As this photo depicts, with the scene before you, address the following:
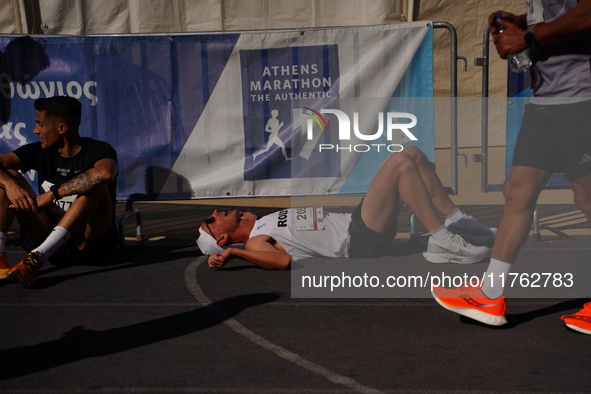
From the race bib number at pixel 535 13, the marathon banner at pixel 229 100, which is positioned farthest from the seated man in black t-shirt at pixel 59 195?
the race bib number at pixel 535 13

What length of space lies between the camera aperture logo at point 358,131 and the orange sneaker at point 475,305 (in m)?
2.74

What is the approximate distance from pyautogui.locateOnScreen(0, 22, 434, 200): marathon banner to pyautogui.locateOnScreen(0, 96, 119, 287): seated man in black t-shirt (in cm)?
102

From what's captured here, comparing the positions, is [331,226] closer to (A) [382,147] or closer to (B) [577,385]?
(A) [382,147]

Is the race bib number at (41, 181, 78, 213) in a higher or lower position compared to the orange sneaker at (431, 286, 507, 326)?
higher

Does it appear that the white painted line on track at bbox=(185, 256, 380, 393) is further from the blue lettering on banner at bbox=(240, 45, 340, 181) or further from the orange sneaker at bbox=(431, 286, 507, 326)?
the blue lettering on banner at bbox=(240, 45, 340, 181)

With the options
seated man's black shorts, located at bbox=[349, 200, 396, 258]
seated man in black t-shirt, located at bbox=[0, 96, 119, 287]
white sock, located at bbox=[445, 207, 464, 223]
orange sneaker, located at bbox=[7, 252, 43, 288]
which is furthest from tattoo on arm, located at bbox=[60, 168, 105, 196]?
white sock, located at bbox=[445, 207, 464, 223]

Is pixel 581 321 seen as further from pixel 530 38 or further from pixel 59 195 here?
pixel 59 195

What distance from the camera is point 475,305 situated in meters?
4.24

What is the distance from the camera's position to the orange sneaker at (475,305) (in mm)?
4203

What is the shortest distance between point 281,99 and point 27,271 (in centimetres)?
289

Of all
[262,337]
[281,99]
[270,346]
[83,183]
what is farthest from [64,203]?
[270,346]

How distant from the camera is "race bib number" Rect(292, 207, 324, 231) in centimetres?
571

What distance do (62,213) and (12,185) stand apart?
53 centimetres

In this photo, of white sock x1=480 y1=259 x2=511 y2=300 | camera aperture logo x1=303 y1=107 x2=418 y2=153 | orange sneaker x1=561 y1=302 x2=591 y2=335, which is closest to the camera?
orange sneaker x1=561 y1=302 x2=591 y2=335
